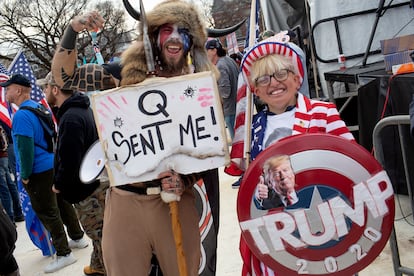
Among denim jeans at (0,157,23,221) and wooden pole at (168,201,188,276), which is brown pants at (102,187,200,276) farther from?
denim jeans at (0,157,23,221)

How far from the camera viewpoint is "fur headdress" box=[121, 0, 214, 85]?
78.4 inches

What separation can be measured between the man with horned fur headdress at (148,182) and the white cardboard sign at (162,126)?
0.10 m

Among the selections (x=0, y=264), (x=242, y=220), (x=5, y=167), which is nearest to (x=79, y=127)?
(x=0, y=264)

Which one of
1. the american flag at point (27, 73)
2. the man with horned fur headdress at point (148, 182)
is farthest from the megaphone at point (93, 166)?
the american flag at point (27, 73)

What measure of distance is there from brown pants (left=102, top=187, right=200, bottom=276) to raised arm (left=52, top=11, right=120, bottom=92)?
1.89ft

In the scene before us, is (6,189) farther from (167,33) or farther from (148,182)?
(167,33)

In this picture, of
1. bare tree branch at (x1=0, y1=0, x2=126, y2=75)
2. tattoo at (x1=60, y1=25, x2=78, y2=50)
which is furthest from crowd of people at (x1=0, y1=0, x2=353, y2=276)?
bare tree branch at (x1=0, y1=0, x2=126, y2=75)

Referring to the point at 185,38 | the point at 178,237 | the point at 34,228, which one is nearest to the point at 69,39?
the point at 185,38

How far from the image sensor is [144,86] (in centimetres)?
180

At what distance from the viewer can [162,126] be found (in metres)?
1.81

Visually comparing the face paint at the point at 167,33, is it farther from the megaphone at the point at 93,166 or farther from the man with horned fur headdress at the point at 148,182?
the megaphone at the point at 93,166

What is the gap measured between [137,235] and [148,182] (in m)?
0.25

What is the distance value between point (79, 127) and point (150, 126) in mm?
1361

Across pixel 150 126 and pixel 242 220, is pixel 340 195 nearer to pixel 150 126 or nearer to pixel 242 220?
pixel 242 220
